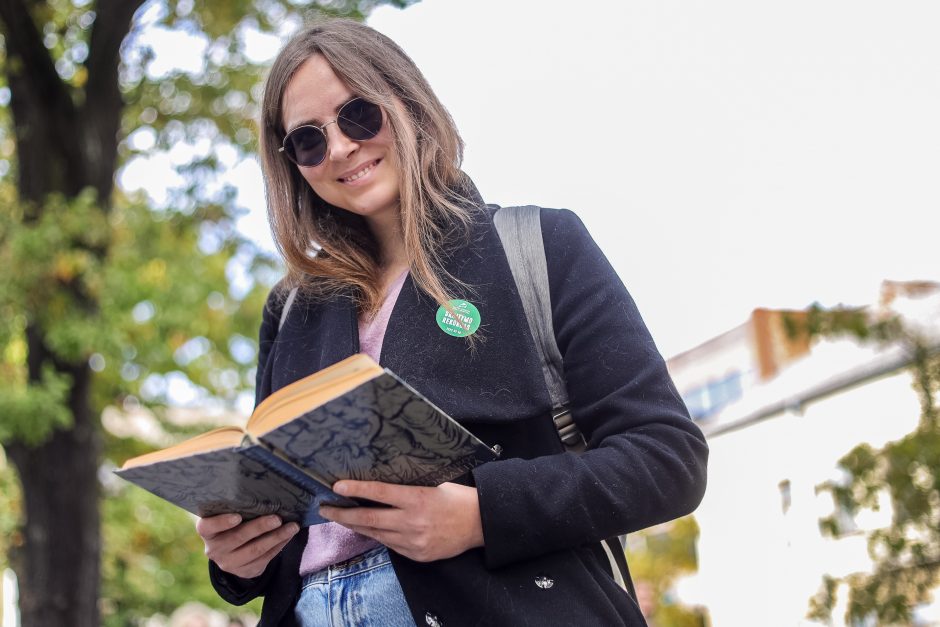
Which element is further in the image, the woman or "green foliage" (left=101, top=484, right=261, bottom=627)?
"green foliage" (left=101, top=484, right=261, bottom=627)

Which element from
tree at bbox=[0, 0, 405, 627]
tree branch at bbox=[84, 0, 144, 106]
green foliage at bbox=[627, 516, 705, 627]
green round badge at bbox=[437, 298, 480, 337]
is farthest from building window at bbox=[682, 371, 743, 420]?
green round badge at bbox=[437, 298, 480, 337]

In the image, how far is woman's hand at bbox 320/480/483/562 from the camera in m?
1.57

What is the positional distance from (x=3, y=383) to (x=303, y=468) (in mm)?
6711

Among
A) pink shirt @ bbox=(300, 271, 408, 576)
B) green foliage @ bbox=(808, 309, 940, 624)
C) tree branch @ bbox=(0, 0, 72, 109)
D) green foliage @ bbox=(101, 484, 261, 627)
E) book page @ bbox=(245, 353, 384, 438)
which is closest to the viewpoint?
book page @ bbox=(245, 353, 384, 438)

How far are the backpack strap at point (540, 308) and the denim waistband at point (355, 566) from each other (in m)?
0.36

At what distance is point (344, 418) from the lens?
4.62 ft

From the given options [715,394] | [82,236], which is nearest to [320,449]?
[82,236]

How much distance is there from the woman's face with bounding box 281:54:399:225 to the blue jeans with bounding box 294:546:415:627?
701 millimetres

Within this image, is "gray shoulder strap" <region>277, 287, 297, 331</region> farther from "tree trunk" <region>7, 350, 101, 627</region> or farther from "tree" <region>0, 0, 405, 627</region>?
"tree trunk" <region>7, 350, 101, 627</region>

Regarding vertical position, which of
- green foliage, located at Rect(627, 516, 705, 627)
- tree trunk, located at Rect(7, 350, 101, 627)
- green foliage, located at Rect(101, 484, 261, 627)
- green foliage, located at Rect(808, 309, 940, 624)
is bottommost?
green foliage, located at Rect(627, 516, 705, 627)

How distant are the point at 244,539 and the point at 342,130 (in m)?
0.79

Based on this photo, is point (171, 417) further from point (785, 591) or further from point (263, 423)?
point (785, 591)

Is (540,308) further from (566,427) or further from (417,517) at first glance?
(417,517)

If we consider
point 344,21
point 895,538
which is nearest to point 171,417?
point 895,538
